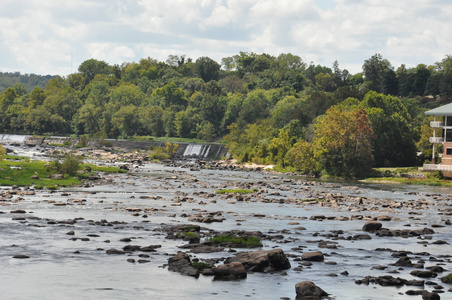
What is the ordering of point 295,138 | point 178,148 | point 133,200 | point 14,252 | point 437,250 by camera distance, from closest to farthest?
point 14,252 < point 437,250 < point 133,200 < point 295,138 < point 178,148

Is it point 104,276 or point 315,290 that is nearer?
point 315,290

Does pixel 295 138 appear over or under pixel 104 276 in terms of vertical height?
over

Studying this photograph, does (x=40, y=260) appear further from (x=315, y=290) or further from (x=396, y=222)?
(x=396, y=222)

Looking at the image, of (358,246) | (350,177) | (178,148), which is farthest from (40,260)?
(178,148)

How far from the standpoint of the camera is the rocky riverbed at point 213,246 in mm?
29719

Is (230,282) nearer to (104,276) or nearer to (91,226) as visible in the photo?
(104,276)

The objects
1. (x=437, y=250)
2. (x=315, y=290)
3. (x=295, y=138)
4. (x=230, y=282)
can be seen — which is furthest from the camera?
(x=295, y=138)

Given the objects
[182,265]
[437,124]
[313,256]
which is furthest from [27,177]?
[437,124]

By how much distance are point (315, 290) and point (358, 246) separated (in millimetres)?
13379

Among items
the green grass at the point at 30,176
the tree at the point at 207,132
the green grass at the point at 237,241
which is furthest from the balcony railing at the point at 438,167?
the tree at the point at 207,132

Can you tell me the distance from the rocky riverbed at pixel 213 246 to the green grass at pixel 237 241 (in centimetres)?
55

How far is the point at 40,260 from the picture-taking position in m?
34.1

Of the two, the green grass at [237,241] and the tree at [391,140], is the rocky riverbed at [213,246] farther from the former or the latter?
the tree at [391,140]

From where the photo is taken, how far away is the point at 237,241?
40188 millimetres
